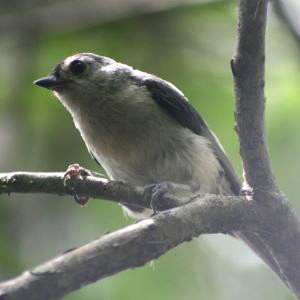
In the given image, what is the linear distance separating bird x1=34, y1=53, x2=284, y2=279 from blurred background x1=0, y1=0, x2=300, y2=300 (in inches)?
44.8

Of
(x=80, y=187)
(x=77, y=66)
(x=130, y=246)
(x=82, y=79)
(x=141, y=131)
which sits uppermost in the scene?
(x=77, y=66)

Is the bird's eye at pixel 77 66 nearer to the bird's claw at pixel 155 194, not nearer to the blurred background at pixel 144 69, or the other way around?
the blurred background at pixel 144 69

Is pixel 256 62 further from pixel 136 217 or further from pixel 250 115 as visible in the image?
pixel 136 217

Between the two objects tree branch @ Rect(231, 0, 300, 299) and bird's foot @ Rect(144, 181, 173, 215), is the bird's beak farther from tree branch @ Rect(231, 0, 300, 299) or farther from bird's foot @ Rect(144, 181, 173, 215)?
tree branch @ Rect(231, 0, 300, 299)

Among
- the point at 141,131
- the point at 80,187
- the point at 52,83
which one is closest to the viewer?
the point at 80,187

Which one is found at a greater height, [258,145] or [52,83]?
[52,83]

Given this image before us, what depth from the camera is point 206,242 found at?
7605 millimetres

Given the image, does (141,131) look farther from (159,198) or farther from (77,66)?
(159,198)

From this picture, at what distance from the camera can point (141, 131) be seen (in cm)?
519

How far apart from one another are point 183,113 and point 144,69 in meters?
2.05

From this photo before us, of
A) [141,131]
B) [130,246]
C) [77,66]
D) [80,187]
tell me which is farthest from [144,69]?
[130,246]

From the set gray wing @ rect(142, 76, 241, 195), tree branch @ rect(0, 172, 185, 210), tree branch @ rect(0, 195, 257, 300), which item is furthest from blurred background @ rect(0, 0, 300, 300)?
tree branch @ rect(0, 195, 257, 300)

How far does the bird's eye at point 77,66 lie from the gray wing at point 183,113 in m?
0.52

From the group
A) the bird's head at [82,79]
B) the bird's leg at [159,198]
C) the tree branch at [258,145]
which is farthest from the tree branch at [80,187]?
the bird's head at [82,79]
